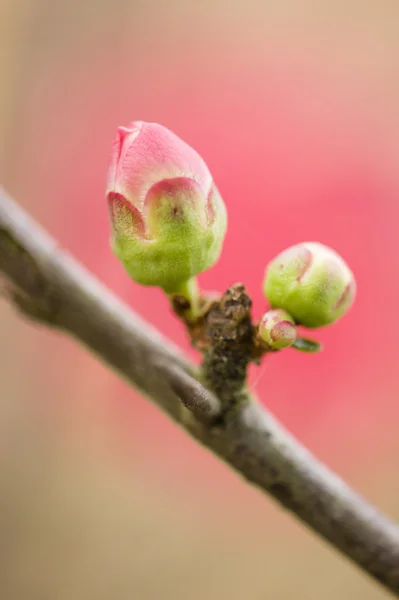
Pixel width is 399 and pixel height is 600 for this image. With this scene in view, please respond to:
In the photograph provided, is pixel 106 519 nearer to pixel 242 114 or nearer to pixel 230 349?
pixel 242 114

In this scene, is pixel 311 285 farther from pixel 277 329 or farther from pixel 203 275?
pixel 203 275

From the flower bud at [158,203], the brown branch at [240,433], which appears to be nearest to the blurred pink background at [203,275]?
the brown branch at [240,433]

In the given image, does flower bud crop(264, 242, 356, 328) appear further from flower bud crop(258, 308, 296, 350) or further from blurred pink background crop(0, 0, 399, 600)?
blurred pink background crop(0, 0, 399, 600)

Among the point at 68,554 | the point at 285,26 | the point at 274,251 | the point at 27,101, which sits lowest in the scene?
the point at 68,554

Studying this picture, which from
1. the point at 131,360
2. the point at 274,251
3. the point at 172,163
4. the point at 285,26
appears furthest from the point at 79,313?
the point at 285,26

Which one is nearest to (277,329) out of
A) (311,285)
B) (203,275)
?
(311,285)

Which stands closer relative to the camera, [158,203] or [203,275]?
[158,203]
